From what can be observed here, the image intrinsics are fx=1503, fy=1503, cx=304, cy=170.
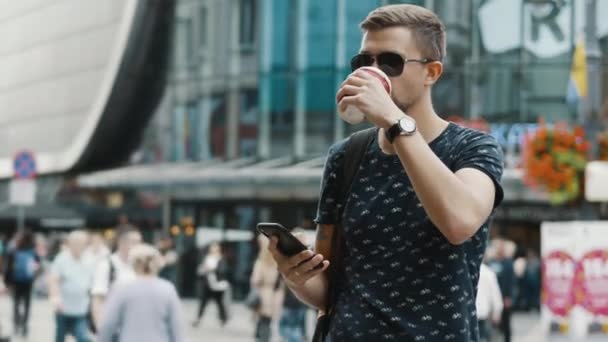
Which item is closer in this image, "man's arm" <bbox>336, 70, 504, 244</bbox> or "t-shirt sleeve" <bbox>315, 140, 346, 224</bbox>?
"man's arm" <bbox>336, 70, 504, 244</bbox>

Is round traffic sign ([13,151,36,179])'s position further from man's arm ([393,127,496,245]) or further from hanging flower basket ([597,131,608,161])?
man's arm ([393,127,496,245])

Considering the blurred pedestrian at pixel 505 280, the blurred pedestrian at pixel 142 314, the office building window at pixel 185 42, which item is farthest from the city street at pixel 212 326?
the blurred pedestrian at pixel 142 314

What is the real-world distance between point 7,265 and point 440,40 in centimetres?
2241

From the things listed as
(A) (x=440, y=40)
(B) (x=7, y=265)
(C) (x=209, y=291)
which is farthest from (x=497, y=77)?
(A) (x=440, y=40)

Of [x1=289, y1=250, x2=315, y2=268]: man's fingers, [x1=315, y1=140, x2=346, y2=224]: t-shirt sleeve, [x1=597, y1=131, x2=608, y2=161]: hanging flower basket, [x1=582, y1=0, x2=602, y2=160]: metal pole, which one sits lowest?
[x1=597, y1=131, x2=608, y2=161]: hanging flower basket

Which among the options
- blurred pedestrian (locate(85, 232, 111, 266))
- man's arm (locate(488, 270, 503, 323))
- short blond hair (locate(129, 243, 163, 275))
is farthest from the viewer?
blurred pedestrian (locate(85, 232, 111, 266))

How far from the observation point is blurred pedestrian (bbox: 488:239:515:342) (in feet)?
67.6

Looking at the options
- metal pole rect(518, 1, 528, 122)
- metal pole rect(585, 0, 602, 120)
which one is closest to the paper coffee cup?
metal pole rect(585, 0, 602, 120)

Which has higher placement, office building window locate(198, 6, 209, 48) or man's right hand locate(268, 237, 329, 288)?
man's right hand locate(268, 237, 329, 288)

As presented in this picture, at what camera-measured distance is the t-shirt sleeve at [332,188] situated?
3713 mm

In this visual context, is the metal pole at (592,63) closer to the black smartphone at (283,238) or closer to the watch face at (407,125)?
the black smartphone at (283,238)

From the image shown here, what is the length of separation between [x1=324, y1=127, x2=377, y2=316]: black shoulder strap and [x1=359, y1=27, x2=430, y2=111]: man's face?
0.20 meters

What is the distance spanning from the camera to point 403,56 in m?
3.48

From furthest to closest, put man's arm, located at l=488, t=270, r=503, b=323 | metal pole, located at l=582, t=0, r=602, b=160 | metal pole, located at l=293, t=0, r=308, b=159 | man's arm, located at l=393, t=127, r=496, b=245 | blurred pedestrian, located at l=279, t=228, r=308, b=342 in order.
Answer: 1. metal pole, located at l=293, t=0, r=308, b=159
2. blurred pedestrian, located at l=279, t=228, r=308, b=342
3. metal pole, located at l=582, t=0, r=602, b=160
4. man's arm, located at l=488, t=270, r=503, b=323
5. man's arm, located at l=393, t=127, r=496, b=245
